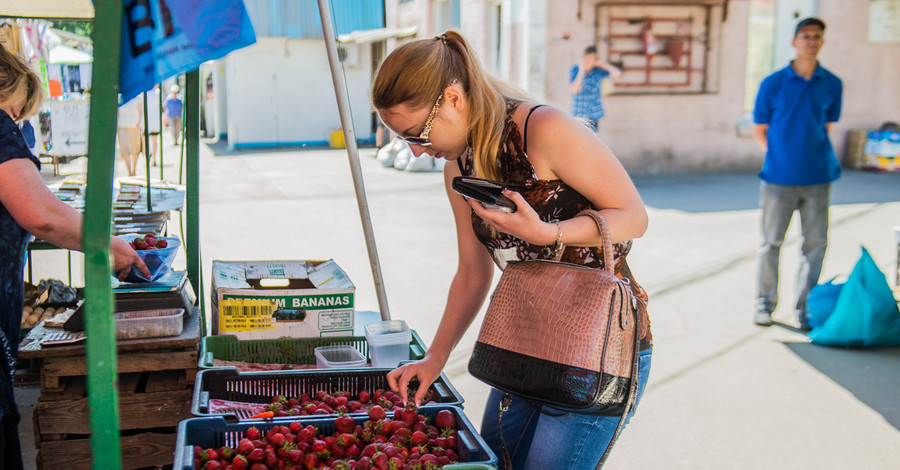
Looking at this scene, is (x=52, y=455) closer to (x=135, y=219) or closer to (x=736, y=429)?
(x=135, y=219)

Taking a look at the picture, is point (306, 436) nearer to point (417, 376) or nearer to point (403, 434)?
point (403, 434)

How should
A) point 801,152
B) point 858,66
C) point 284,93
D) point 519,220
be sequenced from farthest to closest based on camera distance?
point 284,93 < point 858,66 < point 801,152 < point 519,220

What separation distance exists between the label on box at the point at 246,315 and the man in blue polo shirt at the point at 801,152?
3648 millimetres

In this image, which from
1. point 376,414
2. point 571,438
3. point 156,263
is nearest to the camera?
point 571,438

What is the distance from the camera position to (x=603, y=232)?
1.74 meters

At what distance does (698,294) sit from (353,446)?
4.77 meters

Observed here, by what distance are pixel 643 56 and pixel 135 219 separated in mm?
10872

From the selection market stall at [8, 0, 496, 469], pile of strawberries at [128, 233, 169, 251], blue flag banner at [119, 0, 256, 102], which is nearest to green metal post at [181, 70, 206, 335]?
market stall at [8, 0, 496, 469]

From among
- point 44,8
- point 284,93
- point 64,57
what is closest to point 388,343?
point 44,8

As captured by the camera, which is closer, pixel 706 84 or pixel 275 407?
pixel 275 407

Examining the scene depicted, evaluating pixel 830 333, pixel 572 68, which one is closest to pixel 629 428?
pixel 830 333

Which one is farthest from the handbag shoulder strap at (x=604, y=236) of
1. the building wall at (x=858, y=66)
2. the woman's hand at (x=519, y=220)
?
the building wall at (x=858, y=66)

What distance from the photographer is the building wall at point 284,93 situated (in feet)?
67.5

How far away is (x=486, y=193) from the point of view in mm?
1691
